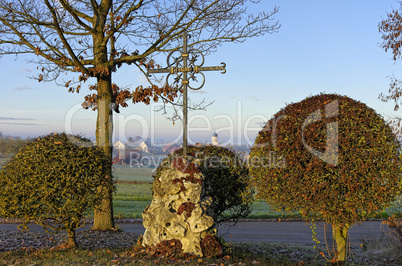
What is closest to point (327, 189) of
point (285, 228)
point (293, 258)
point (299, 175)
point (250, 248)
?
point (299, 175)

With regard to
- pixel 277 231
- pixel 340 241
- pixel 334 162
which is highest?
pixel 334 162

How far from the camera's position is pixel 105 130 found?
11.9m

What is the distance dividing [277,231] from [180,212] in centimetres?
631

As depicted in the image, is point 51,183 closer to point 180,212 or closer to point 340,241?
point 180,212

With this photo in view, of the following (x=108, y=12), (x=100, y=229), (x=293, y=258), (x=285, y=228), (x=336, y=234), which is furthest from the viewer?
(x=285, y=228)

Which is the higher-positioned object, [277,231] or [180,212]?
[180,212]

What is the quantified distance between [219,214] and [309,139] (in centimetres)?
350

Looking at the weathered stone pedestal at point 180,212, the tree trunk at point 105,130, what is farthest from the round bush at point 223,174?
the tree trunk at point 105,130

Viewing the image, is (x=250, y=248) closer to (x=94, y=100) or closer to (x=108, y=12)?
(x=94, y=100)

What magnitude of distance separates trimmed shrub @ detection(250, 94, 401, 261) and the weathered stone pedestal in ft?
4.84

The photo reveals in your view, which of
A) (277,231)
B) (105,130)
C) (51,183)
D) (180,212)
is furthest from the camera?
(277,231)

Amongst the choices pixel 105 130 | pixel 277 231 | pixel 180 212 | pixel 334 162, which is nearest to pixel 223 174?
pixel 180 212

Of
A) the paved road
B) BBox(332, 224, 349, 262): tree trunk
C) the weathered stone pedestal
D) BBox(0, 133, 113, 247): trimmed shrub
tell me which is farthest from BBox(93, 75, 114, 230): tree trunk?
BBox(332, 224, 349, 262): tree trunk

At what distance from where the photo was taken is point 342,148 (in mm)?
7328
